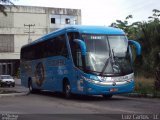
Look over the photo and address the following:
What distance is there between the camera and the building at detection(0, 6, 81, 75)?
86.4m

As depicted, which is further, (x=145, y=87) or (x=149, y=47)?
(x=149, y=47)

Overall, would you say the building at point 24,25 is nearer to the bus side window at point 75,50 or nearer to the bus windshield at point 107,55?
the bus side window at point 75,50

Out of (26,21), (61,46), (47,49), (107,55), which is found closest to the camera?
(107,55)

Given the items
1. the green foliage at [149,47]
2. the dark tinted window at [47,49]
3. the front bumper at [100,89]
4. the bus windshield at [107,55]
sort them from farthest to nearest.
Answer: the green foliage at [149,47]
the dark tinted window at [47,49]
the bus windshield at [107,55]
the front bumper at [100,89]

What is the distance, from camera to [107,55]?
20.8 m

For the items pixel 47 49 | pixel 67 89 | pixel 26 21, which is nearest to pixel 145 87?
pixel 67 89

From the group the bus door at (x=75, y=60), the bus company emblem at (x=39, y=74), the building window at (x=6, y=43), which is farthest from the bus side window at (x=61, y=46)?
the building window at (x=6, y=43)

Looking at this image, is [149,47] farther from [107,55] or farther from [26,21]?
[26,21]

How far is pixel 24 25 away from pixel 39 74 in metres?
60.7

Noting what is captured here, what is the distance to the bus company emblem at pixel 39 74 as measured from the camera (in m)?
28.0

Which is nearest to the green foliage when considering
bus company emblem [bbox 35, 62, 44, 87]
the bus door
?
bus company emblem [bbox 35, 62, 44, 87]

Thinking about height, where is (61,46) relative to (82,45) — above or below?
above

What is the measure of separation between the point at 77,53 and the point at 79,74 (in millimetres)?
1034

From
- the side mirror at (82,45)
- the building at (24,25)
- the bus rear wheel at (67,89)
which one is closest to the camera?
the side mirror at (82,45)
